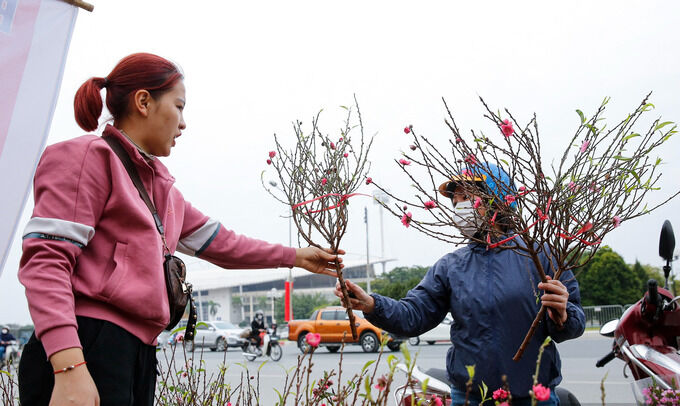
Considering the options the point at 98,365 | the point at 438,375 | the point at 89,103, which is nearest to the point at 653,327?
the point at 438,375

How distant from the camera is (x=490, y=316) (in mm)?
2201

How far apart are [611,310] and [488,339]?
28.0 meters

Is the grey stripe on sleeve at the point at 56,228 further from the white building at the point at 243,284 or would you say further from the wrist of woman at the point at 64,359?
the white building at the point at 243,284

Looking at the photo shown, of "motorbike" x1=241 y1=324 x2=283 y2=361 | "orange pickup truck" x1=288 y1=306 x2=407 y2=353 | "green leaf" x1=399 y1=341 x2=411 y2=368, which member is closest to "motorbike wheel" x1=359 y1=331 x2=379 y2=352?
"orange pickup truck" x1=288 y1=306 x2=407 y2=353

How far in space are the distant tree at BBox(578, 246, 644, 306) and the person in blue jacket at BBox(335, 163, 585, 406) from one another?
33220 mm

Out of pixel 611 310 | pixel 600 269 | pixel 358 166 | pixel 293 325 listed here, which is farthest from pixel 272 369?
pixel 600 269

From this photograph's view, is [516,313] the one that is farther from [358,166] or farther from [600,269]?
[600,269]

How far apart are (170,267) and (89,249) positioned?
0.67 feet

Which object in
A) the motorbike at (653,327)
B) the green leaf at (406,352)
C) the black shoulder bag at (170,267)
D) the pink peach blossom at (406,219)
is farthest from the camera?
the motorbike at (653,327)

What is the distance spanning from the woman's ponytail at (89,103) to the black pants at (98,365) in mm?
567

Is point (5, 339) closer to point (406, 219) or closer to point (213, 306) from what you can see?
point (406, 219)

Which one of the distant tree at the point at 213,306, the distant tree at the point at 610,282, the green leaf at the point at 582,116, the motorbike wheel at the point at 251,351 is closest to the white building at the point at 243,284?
the distant tree at the point at 213,306

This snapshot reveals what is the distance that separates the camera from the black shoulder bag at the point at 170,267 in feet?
5.17

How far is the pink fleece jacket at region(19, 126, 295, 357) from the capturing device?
1334 mm
